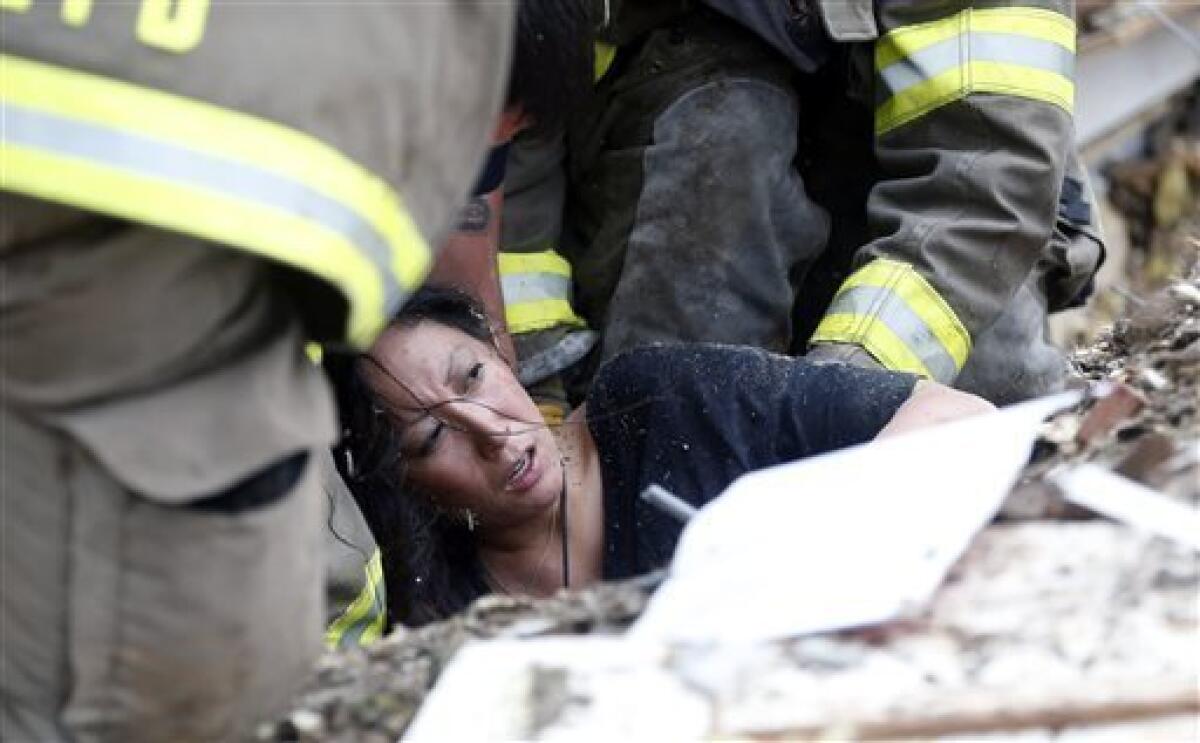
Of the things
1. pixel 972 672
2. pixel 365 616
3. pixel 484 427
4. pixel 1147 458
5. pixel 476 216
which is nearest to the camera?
pixel 972 672

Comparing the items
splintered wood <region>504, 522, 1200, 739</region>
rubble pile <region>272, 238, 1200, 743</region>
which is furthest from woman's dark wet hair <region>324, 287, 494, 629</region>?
splintered wood <region>504, 522, 1200, 739</region>

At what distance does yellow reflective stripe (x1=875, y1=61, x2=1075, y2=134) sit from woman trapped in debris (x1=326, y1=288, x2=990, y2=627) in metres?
0.49

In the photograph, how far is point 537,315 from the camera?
3.36 meters

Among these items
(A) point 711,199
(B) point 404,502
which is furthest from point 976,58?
(B) point 404,502

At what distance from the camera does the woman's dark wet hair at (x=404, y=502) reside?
2.82 m

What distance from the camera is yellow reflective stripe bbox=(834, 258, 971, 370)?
3.05m

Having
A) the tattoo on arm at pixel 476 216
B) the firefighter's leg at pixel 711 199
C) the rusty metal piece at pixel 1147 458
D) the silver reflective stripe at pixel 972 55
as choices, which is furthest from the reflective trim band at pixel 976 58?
the rusty metal piece at pixel 1147 458

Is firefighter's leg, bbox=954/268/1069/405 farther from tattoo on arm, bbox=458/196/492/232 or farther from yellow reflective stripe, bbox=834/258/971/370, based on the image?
tattoo on arm, bbox=458/196/492/232

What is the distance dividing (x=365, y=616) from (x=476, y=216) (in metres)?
0.68

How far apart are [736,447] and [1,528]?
1395mm

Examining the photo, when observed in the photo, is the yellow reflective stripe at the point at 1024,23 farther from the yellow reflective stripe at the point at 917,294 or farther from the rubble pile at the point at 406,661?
the rubble pile at the point at 406,661

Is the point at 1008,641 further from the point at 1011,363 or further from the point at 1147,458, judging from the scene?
the point at 1011,363

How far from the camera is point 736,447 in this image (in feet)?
9.15

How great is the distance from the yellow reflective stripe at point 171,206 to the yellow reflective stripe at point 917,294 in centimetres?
173
